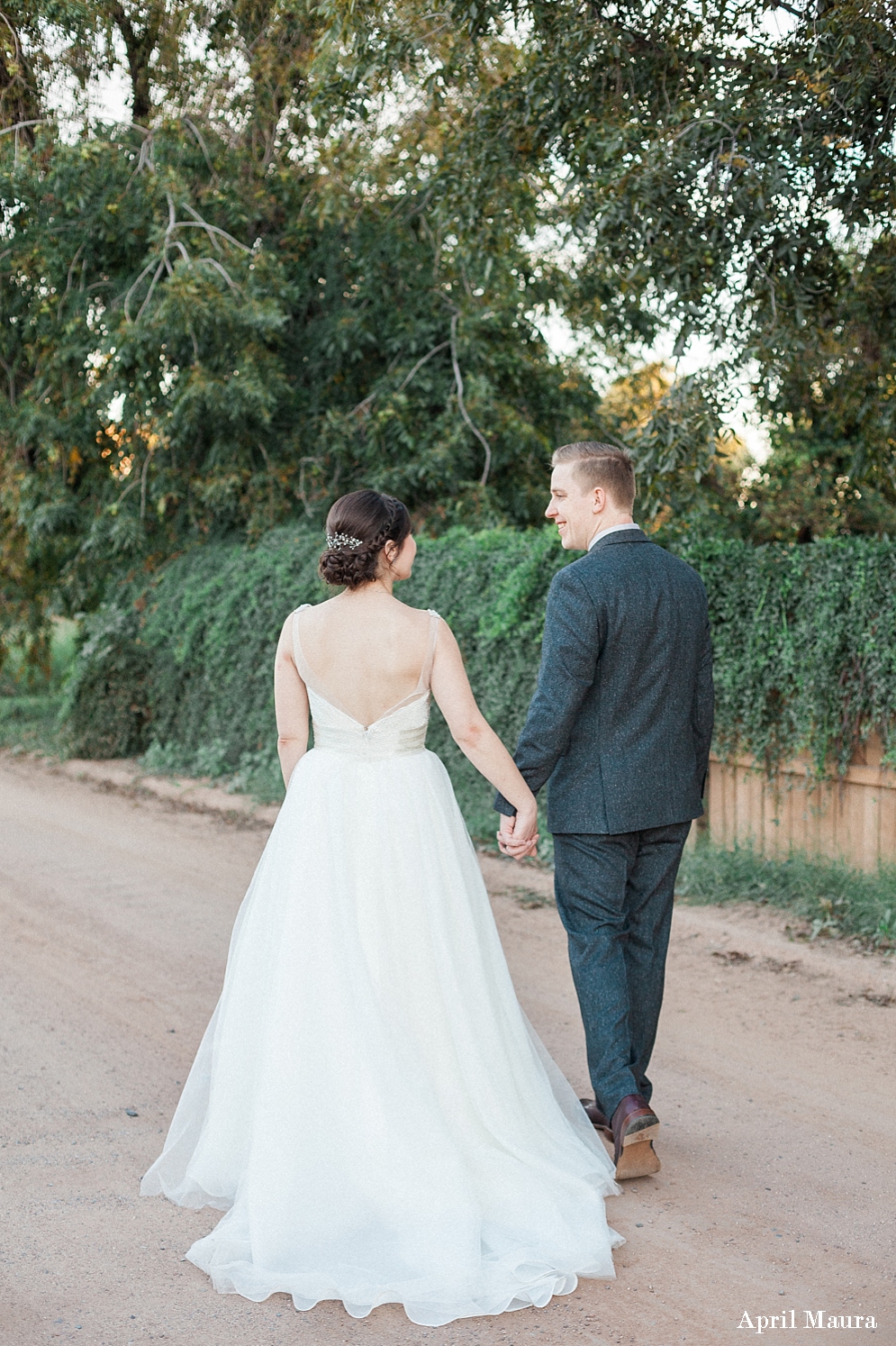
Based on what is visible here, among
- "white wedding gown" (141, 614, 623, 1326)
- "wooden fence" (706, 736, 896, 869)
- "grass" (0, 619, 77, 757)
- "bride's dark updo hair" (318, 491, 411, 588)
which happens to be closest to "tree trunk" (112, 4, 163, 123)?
"grass" (0, 619, 77, 757)

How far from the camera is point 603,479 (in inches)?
155

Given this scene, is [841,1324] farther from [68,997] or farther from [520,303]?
[520,303]

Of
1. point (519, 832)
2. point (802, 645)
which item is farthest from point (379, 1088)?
point (802, 645)

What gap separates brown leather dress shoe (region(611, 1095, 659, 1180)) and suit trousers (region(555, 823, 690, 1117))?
2.0 inches

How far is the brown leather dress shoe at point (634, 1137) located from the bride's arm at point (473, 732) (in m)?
0.89

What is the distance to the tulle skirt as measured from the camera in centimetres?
316

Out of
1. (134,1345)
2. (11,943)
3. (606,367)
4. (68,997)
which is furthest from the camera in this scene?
(606,367)

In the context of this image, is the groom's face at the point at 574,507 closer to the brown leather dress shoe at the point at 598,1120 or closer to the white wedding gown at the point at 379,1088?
the white wedding gown at the point at 379,1088

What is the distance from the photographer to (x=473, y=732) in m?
3.69

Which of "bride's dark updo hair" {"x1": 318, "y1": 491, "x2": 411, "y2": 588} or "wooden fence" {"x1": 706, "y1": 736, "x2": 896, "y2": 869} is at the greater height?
"bride's dark updo hair" {"x1": 318, "y1": 491, "x2": 411, "y2": 588}

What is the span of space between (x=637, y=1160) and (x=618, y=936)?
0.68 m

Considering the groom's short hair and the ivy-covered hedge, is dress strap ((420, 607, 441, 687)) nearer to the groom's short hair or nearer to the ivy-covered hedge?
the groom's short hair

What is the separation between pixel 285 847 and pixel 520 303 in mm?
9597

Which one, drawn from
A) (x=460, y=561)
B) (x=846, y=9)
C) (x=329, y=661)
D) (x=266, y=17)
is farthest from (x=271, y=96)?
(x=329, y=661)
